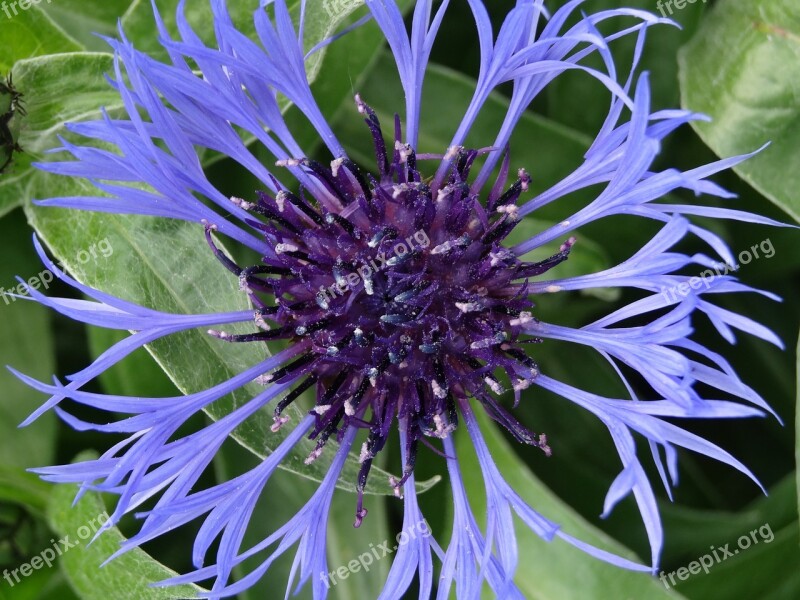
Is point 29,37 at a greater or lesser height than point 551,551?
greater

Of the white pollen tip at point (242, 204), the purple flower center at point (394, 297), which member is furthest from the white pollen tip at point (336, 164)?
the white pollen tip at point (242, 204)

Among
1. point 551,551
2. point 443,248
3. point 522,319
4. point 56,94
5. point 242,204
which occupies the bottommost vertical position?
point 551,551

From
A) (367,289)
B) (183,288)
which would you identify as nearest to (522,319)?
(367,289)

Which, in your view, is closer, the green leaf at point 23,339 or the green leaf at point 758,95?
the green leaf at point 758,95

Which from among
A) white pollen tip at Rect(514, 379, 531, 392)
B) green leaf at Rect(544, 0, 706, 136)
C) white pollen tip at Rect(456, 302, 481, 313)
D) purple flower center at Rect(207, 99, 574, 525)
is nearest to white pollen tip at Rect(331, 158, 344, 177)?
purple flower center at Rect(207, 99, 574, 525)

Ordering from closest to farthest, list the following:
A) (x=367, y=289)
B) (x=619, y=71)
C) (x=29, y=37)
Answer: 1. (x=367, y=289)
2. (x=29, y=37)
3. (x=619, y=71)

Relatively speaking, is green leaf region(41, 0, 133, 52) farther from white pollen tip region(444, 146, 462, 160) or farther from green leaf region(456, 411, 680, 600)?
green leaf region(456, 411, 680, 600)

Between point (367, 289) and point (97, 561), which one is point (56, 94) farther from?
point (97, 561)

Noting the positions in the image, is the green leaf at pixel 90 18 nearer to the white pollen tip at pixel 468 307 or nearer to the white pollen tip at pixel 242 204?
the white pollen tip at pixel 242 204
